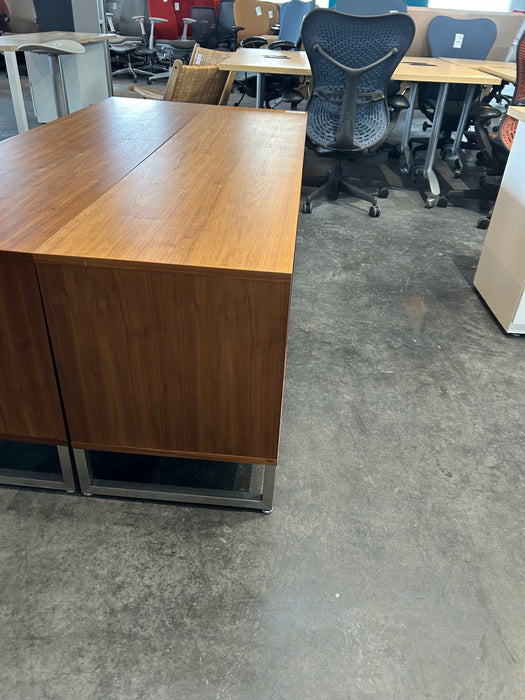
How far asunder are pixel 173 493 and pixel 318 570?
15.3 inches

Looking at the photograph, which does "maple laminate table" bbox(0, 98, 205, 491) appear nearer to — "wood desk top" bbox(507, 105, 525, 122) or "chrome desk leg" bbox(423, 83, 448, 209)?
"wood desk top" bbox(507, 105, 525, 122)

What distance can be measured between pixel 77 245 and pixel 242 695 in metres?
0.86

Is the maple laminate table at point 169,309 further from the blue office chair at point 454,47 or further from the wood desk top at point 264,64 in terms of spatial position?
the blue office chair at point 454,47

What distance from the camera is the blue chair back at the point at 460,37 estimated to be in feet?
13.8

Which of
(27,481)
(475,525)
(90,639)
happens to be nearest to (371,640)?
(475,525)

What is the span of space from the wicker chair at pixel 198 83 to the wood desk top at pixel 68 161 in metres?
0.64

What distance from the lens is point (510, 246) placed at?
78.0 inches

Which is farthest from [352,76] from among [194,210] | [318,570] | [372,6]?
[318,570]

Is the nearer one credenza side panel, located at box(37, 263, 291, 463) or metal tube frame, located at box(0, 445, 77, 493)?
credenza side panel, located at box(37, 263, 291, 463)

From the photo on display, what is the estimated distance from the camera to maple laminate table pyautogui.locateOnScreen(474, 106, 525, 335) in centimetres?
192

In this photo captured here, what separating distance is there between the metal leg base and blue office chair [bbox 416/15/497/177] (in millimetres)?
3590

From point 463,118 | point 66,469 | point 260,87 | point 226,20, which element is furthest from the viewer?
point 226,20

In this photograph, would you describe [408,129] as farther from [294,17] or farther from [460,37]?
[294,17]

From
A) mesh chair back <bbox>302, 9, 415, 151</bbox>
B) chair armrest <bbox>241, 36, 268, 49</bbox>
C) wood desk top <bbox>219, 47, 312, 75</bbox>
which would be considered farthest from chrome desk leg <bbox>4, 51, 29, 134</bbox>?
chair armrest <bbox>241, 36, 268, 49</bbox>
